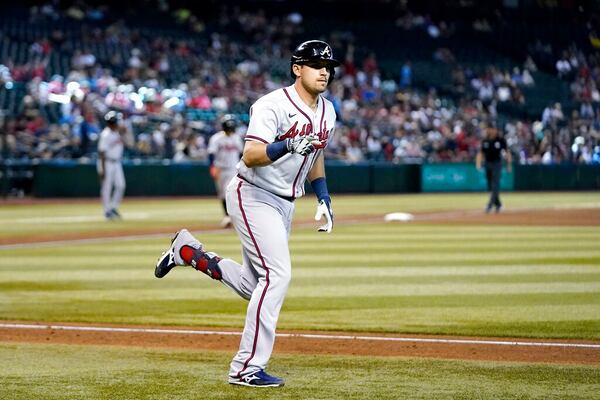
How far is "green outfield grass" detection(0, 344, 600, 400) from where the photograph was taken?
20.1 ft

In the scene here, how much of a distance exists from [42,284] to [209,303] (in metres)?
2.25

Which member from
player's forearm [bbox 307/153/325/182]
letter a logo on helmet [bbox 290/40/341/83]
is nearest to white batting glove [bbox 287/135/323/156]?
letter a logo on helmet [bbox 290/40/341/83]

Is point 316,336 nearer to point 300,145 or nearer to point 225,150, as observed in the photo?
point 300,145

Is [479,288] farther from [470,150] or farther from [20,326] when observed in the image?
[470,150]

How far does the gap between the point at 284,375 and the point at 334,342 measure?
1.43 meters

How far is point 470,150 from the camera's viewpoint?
38.6 meters

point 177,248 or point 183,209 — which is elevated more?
point 177,248

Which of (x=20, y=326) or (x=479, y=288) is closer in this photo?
(x=20, y=326)

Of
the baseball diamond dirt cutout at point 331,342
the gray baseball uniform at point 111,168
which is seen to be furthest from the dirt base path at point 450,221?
the baseball diamond dirt cutout at point 331,342

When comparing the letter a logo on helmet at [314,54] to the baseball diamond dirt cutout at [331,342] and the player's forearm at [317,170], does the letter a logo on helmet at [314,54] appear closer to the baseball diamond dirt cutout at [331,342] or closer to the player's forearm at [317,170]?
the player's forearm at [317,170]

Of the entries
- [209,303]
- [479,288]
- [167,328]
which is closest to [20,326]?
[167,328]

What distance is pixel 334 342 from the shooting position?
Result: 322 inches

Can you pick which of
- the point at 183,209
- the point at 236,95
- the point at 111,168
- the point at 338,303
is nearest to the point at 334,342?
the point at 338,303

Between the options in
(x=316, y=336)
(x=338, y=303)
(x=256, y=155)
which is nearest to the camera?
(x=256, y=155)
